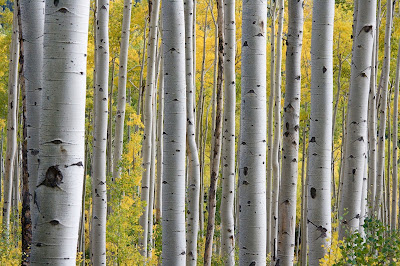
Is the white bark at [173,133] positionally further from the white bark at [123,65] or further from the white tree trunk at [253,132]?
the white bark at [123,65]

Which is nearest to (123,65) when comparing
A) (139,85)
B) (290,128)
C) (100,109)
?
(100,109)

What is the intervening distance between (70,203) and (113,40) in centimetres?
1347

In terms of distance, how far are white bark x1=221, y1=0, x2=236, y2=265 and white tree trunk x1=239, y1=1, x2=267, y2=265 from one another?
2976 millimetres

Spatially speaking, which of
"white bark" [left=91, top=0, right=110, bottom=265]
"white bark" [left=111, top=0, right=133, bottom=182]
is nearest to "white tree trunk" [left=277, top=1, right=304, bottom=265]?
"white bark" [left=91, top=0, right=110, bottom=265]

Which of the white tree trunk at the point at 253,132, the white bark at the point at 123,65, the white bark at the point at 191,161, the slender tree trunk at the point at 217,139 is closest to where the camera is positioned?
the white tree trunk at the point at 253,132

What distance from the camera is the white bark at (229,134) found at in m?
6.72

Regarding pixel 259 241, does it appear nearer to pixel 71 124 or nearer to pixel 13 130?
pixel 71 124

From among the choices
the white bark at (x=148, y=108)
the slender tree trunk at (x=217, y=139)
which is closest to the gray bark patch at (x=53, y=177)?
the slender tree trunk at (x=217, y=139)

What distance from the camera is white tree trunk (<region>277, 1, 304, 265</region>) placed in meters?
4.34

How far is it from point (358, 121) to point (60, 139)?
279 centimetres

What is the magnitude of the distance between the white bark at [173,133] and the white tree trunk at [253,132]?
0.60 metres

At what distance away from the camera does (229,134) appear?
22.5ft

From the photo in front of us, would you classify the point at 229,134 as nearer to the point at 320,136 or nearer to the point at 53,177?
the point at 320,136

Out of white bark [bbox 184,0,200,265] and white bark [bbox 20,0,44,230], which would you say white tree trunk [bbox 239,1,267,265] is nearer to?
white bark [bbox 20,0,44,230]
